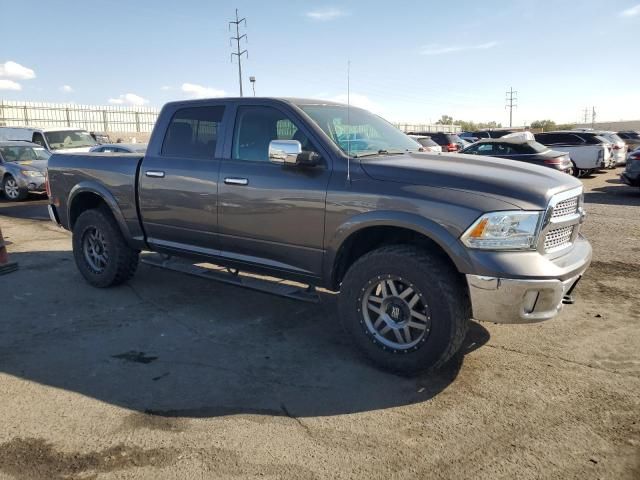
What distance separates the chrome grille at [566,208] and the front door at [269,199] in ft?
5.39

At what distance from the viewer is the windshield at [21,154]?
13881mm

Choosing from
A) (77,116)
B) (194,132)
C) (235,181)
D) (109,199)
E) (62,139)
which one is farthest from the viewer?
(77,116)

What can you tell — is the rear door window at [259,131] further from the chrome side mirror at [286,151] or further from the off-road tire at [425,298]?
the off-road tire at [425,298]

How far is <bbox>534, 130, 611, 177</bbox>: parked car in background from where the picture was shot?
18094 millimetres

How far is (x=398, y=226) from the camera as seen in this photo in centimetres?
363

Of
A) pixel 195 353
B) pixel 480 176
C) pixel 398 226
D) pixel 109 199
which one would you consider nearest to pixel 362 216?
pixel 398 226

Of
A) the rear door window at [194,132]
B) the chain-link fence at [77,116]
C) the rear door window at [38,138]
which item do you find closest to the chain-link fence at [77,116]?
the chain-link fence at [77,116]

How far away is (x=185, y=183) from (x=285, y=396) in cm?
232

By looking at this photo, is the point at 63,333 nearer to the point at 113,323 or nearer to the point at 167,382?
the point at 113,323

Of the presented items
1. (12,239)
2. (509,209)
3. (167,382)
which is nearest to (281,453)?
(167,382)

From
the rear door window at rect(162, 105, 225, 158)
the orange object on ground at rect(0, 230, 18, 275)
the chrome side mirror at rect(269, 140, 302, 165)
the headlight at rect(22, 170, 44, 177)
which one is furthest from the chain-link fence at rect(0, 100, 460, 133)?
the chrome side mirror at rect(269, 140, 302, 165)

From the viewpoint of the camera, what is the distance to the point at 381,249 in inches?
149

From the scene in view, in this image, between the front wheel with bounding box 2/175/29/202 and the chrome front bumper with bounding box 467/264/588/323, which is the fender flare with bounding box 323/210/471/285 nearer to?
the chrome front bumper with bounding box 467/264/588/323

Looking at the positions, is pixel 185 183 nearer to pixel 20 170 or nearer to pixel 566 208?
pixel 566 208
